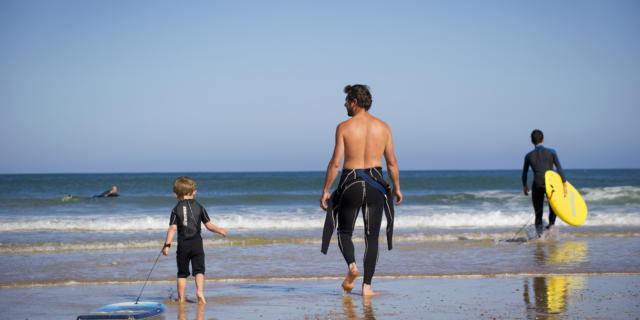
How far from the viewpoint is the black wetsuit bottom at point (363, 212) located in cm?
495

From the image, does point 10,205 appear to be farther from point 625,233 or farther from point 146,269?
point 625,233

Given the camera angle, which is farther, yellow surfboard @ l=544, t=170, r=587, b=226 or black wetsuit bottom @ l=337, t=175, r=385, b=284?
yellow surfboard @ l=544, t=170, r=587, b=226

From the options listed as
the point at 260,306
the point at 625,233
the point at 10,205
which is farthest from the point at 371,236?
the point at 10,205

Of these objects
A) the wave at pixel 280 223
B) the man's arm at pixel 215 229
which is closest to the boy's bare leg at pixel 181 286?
the man's arm at pixel 215 229

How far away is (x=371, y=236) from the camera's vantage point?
5.09 metres

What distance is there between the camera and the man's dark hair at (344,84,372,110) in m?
5.05

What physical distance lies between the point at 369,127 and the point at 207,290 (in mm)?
2401

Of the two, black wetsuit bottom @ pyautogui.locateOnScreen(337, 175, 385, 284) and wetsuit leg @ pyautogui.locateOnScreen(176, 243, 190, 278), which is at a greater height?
black wetsuit bottom @ pyautogui.locateOnScreen(337, 175, 385, 284)

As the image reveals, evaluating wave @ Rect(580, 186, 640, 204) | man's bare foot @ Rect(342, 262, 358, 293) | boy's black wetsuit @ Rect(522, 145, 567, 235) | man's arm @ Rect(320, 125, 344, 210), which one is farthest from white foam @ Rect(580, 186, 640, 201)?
man's arm @ Rect(320, 125, 344, 210)

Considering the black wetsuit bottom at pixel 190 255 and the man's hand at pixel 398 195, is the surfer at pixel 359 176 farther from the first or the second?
the black wetsuit bottom at pixel 190 255

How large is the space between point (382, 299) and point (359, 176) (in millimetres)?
1122

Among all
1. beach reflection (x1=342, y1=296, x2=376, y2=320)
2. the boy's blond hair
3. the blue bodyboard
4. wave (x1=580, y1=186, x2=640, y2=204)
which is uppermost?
the boy's blond hair

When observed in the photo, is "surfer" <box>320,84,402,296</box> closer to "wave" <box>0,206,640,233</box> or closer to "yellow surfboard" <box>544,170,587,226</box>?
"yellow surfboard" <box>544,170,587,226</box>

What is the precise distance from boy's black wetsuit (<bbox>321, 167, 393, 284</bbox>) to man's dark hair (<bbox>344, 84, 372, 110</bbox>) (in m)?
0.56
